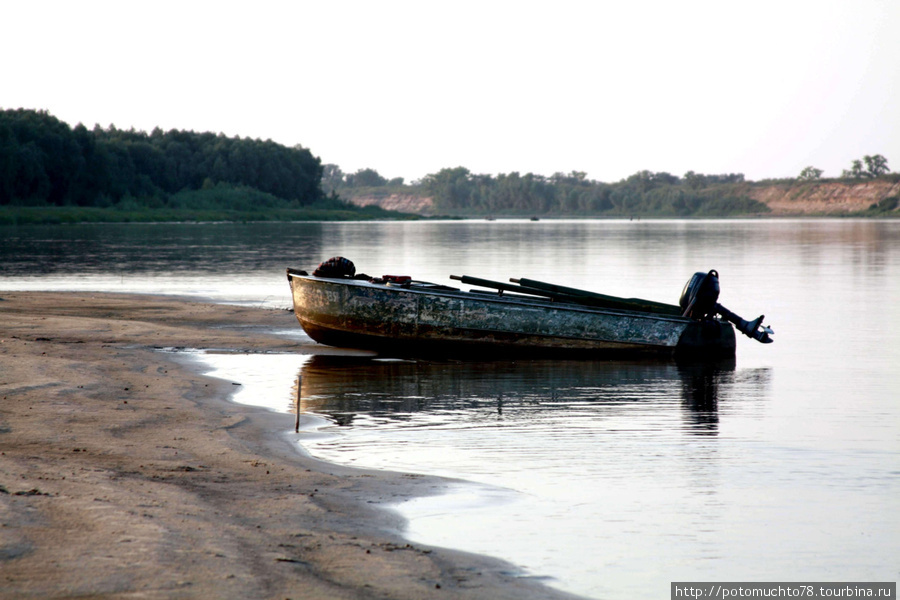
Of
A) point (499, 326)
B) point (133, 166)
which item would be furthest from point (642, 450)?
point (133, 166)

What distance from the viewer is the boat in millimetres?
19156

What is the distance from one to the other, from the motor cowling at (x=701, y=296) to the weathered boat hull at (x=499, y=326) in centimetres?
37

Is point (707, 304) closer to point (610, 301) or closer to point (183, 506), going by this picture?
point (610, 301)

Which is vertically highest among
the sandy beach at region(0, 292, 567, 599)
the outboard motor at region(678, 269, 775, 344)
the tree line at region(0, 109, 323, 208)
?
the tree line at region(0, 109, 323, 208)

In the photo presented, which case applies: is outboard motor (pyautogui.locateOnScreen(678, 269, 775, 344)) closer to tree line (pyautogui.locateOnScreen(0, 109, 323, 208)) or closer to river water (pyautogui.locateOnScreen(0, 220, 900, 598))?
river water (pyautogui.locateOnScreen(0, 220, 900, 598))

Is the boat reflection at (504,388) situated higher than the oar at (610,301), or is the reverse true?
the oar at (610,301)

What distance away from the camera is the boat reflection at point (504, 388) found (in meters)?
13.9

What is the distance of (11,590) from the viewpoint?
21.0ft

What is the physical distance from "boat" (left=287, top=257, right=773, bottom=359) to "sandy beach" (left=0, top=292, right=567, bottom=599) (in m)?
4.56

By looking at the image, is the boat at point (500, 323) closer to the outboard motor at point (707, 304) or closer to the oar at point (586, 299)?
the outboard motor at point (707, 304)

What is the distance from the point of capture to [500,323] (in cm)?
1914

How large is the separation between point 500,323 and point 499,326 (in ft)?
0.20

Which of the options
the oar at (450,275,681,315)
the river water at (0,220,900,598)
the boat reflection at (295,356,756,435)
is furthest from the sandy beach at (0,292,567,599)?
the oar at (450,275,681,315)

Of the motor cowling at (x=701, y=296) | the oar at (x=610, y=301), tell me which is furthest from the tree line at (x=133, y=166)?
the motor cowling at (x=701, y=296)
